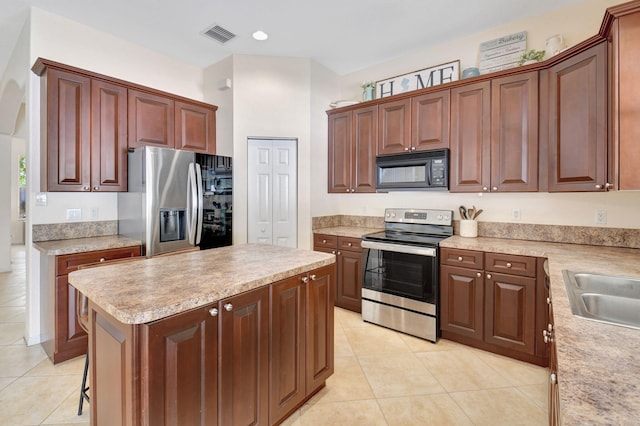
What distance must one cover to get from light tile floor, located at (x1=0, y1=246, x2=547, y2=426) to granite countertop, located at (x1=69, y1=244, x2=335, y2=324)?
0.97 m

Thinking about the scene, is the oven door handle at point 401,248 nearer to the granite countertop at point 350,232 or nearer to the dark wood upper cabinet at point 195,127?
the granite countertop at point 350,232

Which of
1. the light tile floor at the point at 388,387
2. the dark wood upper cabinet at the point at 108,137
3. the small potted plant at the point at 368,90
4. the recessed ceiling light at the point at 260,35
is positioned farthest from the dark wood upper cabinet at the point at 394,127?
the dark wood upper cabinet at the point at 108,137

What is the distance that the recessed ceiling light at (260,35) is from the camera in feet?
10.4

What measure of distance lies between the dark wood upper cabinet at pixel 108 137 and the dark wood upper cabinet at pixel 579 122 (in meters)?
3.91

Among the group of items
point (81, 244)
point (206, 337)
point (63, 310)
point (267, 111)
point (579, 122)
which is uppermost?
point (267, 111)

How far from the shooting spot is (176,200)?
3021 mm

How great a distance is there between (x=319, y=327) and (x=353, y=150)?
2.42 metres

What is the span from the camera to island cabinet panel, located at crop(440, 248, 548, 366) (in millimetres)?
2375

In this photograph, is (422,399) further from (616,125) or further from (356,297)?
(616,125)

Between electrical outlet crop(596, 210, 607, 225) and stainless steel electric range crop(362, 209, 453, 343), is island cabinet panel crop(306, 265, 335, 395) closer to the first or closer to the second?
stainless steel electric range crop(362, 209, 453, 343)

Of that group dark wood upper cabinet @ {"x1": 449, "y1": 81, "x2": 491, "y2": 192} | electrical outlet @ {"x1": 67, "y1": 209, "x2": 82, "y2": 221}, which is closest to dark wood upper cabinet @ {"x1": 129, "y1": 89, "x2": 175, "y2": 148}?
electrical outlet @ {"x1": 67, "y1": 209, "x2": 82, "y2": 221}

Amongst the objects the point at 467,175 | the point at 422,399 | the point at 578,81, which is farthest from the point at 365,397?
the point at 578,81

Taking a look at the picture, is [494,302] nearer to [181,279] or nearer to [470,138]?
[470,138]

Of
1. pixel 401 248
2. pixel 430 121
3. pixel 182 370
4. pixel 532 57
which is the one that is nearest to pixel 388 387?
pixel 401 248
